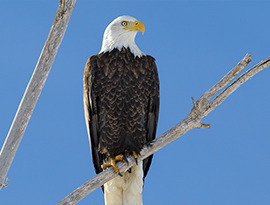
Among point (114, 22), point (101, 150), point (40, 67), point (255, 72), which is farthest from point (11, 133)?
point (255, 72)

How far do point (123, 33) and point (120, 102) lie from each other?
1046 millimetres

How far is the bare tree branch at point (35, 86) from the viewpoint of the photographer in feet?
12.9

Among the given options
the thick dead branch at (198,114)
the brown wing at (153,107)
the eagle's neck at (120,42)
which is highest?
the eagle's neck at (120,42)

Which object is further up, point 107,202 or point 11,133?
point 11,133

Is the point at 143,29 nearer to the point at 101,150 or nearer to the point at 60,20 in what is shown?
the point at 60,20

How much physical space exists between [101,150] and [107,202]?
937mm

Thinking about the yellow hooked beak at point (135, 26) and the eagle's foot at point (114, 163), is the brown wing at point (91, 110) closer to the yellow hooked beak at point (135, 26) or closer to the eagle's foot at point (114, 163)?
the eagle's foot at point (114, 163)

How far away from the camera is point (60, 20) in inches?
156

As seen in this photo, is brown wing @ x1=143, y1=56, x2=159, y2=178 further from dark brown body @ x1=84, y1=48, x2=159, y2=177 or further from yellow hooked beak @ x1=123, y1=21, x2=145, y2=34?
yellow hooked beak @ x1=123, y1=21, x2=145, y2=34

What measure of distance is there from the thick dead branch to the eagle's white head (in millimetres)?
1216

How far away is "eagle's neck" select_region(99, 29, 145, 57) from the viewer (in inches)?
190

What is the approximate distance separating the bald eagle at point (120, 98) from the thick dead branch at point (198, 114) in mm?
354

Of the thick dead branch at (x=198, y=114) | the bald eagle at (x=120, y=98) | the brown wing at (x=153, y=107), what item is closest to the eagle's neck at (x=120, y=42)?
the bald eagle at (x=120, y=98)

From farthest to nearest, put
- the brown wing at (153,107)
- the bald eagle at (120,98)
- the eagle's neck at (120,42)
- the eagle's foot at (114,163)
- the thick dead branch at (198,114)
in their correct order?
the eagle's neck at (120,42)
the brown wing at (153,107)
the bald eagle at (120,98)
the eagle's foot at (114,163)
the thick dead branch at (198,114)
